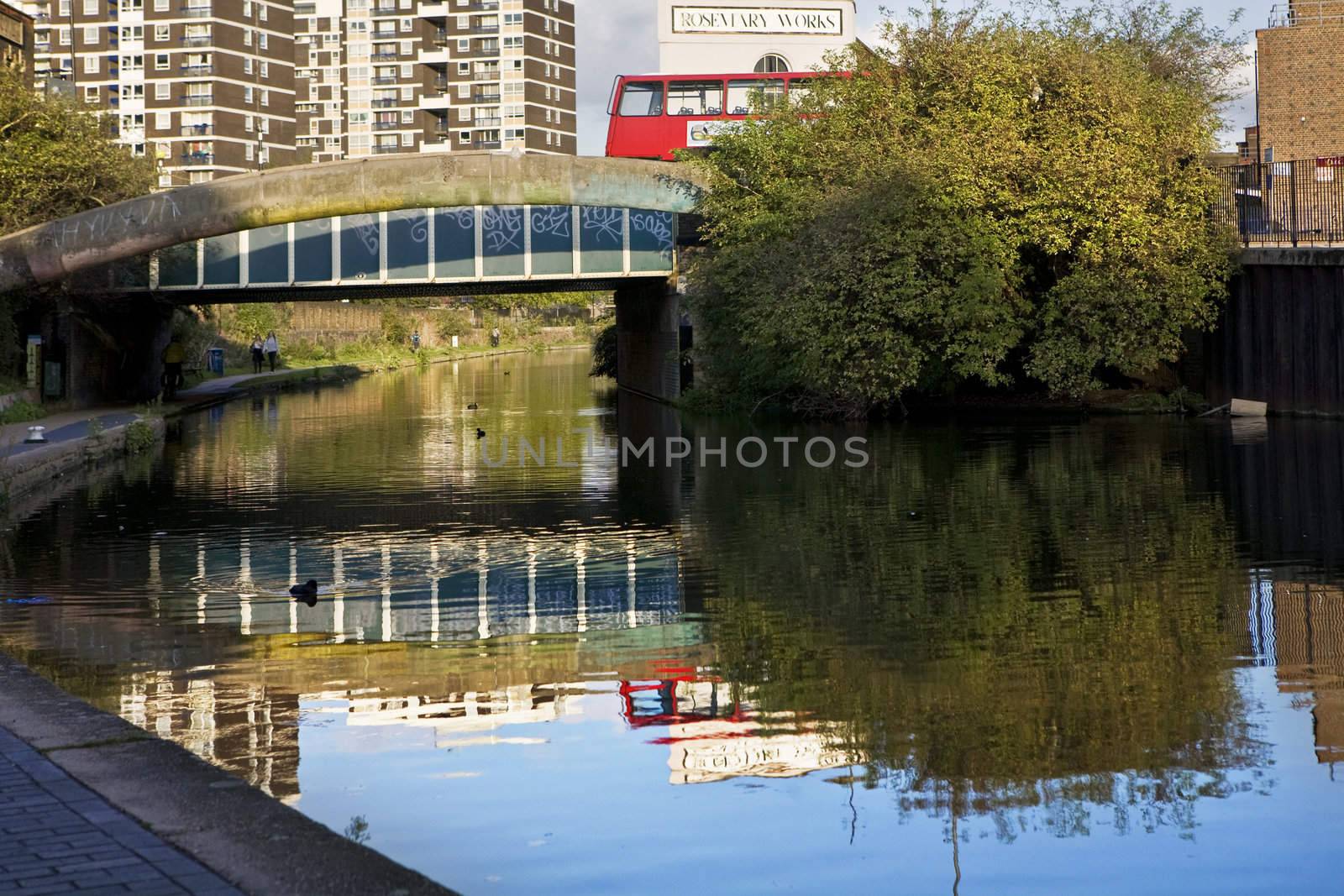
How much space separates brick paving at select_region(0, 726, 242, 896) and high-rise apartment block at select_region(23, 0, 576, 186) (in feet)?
310

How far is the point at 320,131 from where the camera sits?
431 ft

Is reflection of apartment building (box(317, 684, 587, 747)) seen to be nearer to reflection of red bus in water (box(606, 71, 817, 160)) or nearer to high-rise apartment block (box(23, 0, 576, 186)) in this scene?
reflection of red bus in water (box(606, 71, 817, 160))

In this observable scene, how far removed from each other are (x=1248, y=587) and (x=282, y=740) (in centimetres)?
761

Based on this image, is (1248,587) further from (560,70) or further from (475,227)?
(560,70)

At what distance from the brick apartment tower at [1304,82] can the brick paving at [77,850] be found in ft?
177

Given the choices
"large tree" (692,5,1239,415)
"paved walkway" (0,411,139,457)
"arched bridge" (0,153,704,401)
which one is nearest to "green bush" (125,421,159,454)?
"paved walkway" (0,411,139,457)

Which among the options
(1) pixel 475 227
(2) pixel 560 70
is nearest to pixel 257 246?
(1) pixel 475 227

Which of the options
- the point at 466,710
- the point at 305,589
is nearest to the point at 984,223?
the point at 305,589

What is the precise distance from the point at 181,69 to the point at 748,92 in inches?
3014

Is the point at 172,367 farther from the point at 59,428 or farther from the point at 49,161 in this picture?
the point at 59,428

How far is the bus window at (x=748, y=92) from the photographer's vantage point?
39.4m

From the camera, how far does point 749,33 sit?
170 ft

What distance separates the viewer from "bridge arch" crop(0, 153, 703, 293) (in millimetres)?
30453

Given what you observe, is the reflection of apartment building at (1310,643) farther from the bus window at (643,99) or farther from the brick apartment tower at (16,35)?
the brick apartment tower at (16,35)
